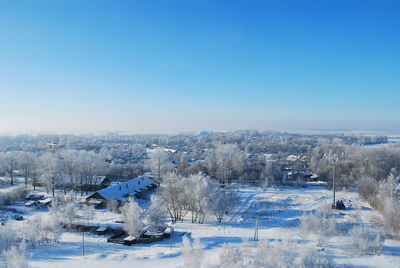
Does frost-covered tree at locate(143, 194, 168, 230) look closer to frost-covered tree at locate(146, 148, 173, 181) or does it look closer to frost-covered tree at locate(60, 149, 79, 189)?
frost-covered tree at locate(60, 149, 79, 189)

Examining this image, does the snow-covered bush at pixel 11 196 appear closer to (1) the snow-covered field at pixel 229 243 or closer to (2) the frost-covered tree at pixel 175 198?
(1) the snow-covered field at pixel 229 243

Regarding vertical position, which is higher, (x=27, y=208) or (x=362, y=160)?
(x=362, y=160)

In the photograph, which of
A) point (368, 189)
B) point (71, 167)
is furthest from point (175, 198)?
point (71, 167)

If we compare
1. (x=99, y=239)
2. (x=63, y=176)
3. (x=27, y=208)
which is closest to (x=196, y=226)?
(x=99, y=239)

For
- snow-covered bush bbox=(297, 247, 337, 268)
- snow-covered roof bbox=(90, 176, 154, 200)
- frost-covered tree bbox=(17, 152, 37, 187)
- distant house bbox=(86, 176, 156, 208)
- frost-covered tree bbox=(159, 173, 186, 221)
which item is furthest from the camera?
frost-covered tree bbox=(17, 152, 37, 187)

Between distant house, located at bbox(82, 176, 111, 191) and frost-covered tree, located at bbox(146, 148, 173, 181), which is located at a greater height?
frost-covered tree, located at bbox(146, 148, 173, 181)

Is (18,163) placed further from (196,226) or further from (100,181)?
(196,226)

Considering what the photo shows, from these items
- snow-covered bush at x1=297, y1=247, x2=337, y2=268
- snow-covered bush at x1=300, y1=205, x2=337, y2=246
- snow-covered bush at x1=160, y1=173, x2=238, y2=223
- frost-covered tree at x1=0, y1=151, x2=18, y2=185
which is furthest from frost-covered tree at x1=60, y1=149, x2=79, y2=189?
snow-covered bush at x1=297, y1=247, x2=337, y2=268
